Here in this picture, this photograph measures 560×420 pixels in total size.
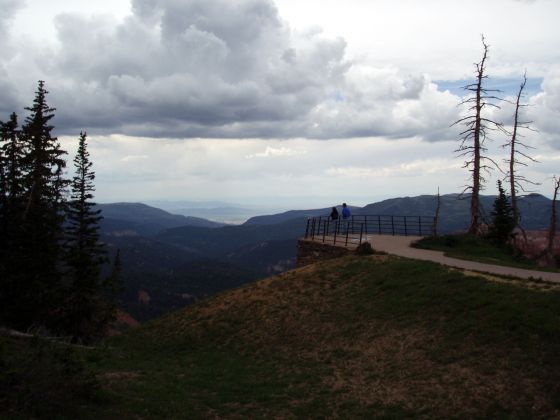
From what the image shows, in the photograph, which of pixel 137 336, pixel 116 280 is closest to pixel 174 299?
pixel 116 280

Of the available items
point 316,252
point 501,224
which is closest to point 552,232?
point 501,224

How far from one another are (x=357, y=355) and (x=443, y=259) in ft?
35.7

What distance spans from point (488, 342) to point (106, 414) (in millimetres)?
10240

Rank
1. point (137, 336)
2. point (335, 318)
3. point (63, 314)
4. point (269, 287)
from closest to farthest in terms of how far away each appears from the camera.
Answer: point (335, 318) → point (137, 336) → point (269, 287) → point (63, 314)

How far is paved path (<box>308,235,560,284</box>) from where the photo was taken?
63.8 ft

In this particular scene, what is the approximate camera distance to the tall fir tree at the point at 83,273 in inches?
1192

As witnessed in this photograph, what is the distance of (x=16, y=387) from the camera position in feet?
29.0

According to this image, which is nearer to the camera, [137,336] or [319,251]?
[137,336]

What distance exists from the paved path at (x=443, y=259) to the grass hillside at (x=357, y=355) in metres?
2.13

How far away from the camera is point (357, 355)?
603 inches

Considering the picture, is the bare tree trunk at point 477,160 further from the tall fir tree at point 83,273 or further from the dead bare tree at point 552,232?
the tall fir tree at point 83,273

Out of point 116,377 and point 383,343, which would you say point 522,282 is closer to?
point 383,343

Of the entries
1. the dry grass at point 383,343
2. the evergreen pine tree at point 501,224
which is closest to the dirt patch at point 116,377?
the dry grass at point 383,343

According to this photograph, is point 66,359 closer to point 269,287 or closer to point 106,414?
point 106,414
